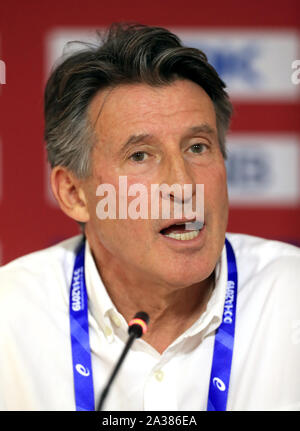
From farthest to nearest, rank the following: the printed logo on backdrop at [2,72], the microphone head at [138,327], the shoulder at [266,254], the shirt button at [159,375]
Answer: the printed logo on backdrop at [2,72] → the shoulder at [266,254] → the shirt button at [159,375] → the microphone head at [138,327]

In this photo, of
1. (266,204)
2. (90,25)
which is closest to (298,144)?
(266,204)

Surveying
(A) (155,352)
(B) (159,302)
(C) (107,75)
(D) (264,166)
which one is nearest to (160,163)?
(C) (107,75)

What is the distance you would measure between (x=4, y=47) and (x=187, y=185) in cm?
154

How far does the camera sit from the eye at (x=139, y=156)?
1.42 metres

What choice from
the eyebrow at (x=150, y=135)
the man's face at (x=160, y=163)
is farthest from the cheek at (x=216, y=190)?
the eyebrow at (x=150, y=135)

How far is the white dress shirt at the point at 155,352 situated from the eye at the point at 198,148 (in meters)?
0.30

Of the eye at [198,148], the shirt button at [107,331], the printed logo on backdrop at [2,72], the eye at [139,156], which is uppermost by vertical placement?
the printed logo on backdrop at [2,72]

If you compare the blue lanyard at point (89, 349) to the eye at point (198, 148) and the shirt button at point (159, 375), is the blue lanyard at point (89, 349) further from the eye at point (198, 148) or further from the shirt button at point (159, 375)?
the eye at point (198, 148)

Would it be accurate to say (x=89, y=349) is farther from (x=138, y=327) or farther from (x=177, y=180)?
(x=177, y=180)

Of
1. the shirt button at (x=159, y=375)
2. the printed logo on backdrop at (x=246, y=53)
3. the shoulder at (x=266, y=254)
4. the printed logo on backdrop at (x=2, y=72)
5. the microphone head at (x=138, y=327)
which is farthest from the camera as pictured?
the printed logo on backdrop at (x=246, y=53)

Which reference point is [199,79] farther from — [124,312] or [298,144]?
[298,144]

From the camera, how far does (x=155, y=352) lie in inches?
58.1

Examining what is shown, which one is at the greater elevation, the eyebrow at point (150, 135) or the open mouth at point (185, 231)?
the eyebrow at point (150, 135)

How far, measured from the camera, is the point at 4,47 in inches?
99.2
